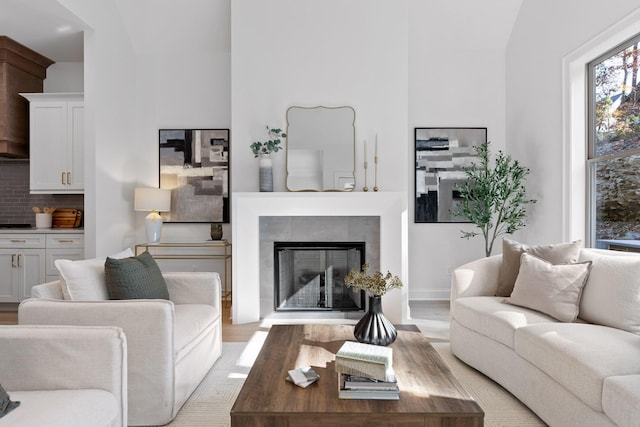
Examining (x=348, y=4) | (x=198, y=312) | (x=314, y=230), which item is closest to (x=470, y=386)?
(x=198, y=312)

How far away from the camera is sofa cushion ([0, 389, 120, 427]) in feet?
4.47

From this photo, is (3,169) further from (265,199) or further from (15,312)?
(265,199)

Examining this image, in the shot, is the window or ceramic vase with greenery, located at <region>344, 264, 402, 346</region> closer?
ceramic vase with greenery, located at <region>344, 264, 402, 346</region>

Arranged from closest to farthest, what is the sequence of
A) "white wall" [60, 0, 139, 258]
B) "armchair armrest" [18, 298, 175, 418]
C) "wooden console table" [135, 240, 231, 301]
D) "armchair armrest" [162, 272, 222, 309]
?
"armchair armrest" [18, 298, 175, 418] < "armchair armrest" [162, 272, 222, 309] < "white wall" [60, 0, 139, 258] < "wooden console table" [135, 240, 231, 301]

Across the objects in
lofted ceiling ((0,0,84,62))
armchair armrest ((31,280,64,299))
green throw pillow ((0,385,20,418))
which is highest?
lofted ceiling ((0,0,84,62))

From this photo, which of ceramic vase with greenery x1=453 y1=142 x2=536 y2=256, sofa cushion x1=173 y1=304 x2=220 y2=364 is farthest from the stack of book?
ceramic vase with greenery x1=453 y1=142 x2=536 y2=256

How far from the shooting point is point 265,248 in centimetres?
441

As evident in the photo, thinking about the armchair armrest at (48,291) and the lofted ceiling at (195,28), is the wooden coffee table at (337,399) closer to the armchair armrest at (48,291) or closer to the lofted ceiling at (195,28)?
the armchair armrest at (48,291)

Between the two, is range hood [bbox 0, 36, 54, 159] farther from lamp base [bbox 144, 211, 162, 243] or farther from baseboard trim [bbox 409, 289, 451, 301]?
baseboard trim [bbox 409, 289, 451, 301]

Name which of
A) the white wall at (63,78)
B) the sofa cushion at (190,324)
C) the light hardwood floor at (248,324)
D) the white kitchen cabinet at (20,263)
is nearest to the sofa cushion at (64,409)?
the sofa cushion at (190,324)

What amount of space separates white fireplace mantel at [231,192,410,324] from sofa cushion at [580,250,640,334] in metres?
1.85

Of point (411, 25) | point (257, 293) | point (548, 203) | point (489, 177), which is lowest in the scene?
point (257, 293)

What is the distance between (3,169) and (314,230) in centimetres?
381

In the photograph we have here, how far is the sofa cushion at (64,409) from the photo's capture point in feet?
4.47
